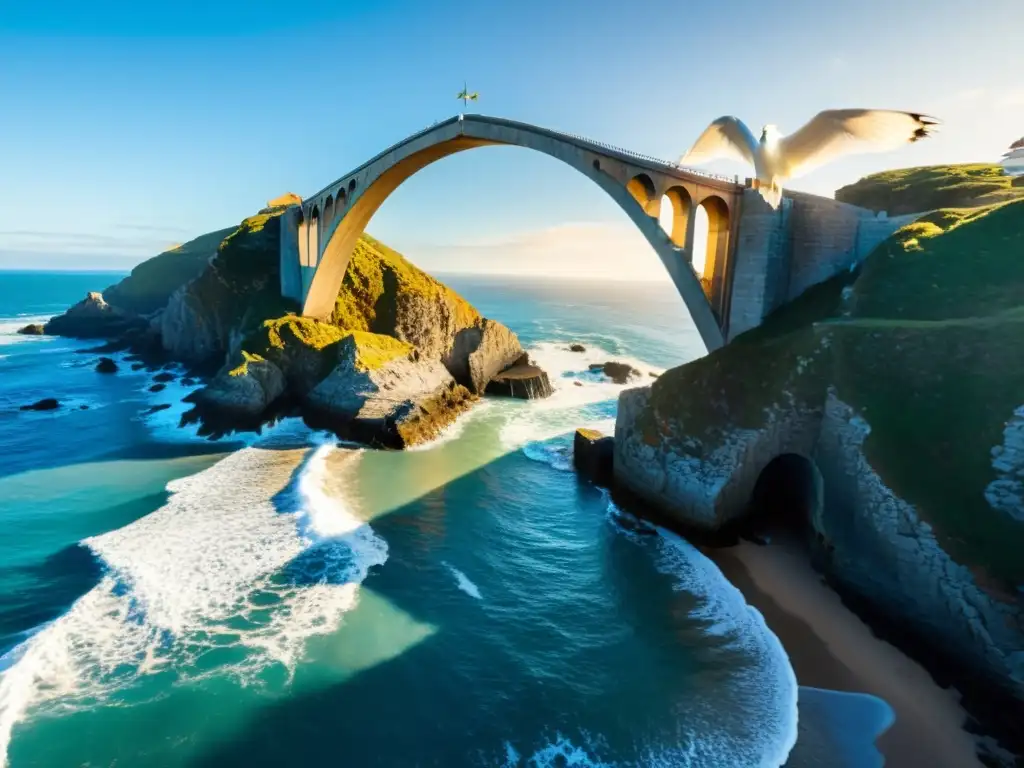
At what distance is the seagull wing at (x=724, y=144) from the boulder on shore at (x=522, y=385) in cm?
1853

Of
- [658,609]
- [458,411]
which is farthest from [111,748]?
[458,411]

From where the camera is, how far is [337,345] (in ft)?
98.0

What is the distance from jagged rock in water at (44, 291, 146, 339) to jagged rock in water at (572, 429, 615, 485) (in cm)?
5888

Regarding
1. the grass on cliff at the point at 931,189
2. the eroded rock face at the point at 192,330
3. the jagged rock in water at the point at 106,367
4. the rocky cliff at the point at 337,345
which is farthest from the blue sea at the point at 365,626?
the jagged rock in water at the point at 106,367

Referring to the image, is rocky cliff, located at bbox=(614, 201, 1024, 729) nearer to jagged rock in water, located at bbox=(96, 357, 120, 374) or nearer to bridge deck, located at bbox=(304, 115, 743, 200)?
bridge deck, located at bbox=(304, 115, 743, 200)

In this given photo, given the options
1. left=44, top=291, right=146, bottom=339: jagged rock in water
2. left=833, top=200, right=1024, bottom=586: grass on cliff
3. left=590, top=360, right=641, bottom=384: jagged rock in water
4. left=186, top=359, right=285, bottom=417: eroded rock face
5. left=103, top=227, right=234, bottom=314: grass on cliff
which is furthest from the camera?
left=103, top=227, right=234, bottom=314: grass on cliff

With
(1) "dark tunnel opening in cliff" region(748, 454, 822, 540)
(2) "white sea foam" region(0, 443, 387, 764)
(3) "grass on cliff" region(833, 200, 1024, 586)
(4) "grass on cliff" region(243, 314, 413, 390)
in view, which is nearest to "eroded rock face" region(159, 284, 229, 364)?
(4) "grass on cliff" region(243, 314, 413, 390)

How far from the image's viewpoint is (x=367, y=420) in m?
25.3

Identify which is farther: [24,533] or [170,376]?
[170,376]

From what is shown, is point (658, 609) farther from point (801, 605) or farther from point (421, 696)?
point (421, 696)

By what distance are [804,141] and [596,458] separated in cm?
1332

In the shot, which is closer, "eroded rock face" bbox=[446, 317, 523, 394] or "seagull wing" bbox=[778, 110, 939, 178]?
"seagull wing" bbox=[778, 110, 939, 178]

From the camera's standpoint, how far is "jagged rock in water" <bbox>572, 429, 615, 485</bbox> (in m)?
20.5

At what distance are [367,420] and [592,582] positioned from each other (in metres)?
15.5
